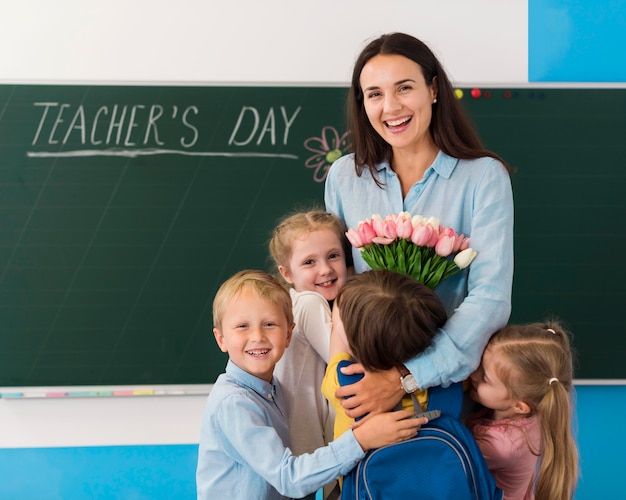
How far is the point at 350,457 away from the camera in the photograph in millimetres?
1601

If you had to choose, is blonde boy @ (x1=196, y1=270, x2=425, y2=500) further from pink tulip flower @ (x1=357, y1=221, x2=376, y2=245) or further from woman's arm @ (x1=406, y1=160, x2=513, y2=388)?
pink tulip flower @ (x1=357, y1=221, x2=376, y2=245)

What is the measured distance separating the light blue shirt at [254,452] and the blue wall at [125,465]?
5.44ft

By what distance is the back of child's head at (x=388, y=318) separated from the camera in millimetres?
1571

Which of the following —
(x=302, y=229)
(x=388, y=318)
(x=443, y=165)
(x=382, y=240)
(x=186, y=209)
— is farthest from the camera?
(x=186, y=209)

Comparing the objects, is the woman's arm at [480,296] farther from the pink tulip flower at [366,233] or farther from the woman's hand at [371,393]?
the pink tulip flower at [366,233]

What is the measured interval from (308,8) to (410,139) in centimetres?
171

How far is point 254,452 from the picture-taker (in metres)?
1.70

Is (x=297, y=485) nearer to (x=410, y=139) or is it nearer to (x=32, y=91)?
(x=410, y=139)

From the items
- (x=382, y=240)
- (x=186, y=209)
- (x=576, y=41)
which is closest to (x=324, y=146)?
(x=186, y=209)

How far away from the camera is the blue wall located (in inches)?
132

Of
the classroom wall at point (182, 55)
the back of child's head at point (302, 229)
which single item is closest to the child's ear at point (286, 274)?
the back of child's head at point (302, 229)

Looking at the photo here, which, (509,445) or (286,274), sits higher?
(286,274)

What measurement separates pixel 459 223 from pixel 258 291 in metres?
0.57

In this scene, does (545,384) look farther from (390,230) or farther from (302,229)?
(302,229)
